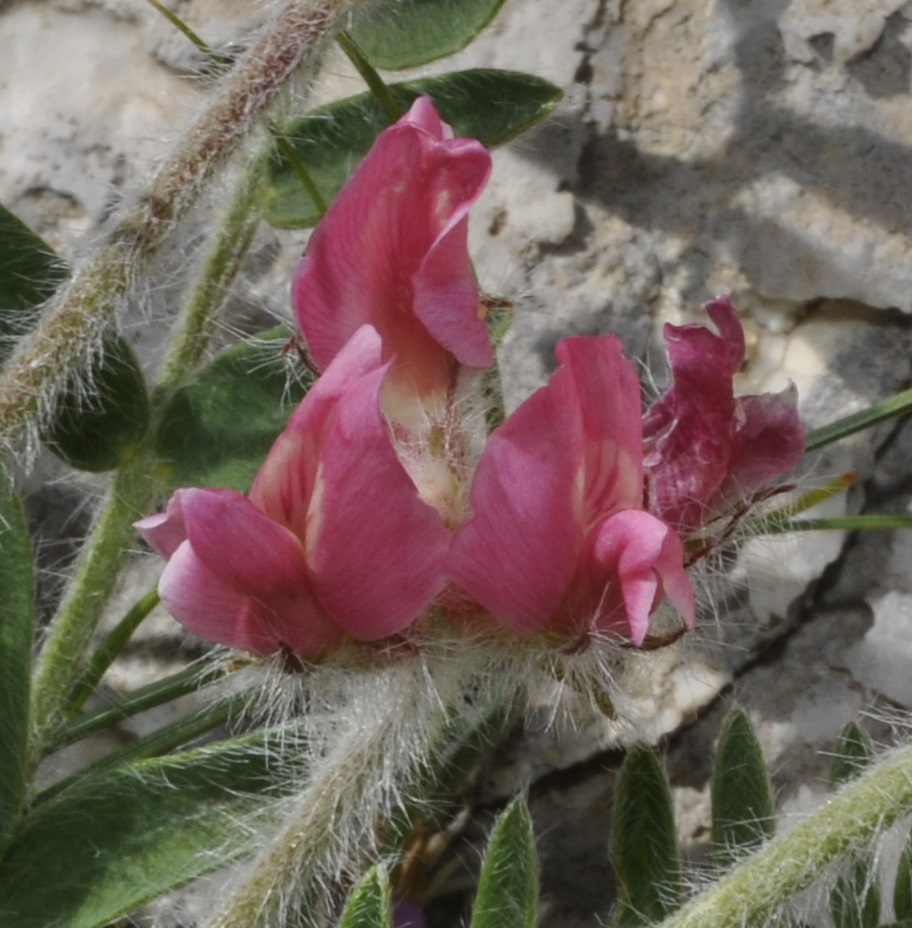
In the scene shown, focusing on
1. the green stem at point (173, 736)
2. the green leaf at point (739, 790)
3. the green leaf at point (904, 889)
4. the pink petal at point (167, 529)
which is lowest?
the green leaf at point (904, 889)

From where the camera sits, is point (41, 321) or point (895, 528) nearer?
point (41, 321)

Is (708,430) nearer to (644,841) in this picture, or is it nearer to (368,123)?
(644,841)

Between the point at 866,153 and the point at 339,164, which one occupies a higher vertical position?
the point at 339,164

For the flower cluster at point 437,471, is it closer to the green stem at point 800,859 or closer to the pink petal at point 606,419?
the pink petal at point 606,419

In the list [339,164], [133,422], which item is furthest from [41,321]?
[339,164]

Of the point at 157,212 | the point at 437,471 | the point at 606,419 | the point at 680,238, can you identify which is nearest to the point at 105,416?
the point at 157,212

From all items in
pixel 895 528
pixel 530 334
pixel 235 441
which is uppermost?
pixel 235 441

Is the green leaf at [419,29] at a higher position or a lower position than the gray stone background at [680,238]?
higher

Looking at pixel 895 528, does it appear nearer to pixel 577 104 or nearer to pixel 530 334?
pixel 530 334

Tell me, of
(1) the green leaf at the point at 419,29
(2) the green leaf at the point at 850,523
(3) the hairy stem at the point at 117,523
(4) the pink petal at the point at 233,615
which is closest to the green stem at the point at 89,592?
(3) the hairy stem at the point at 117,523
